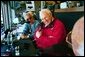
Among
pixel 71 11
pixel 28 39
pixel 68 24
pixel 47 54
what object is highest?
pixel 71 11

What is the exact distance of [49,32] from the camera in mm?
2057

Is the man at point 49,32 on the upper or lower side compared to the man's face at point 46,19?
lower

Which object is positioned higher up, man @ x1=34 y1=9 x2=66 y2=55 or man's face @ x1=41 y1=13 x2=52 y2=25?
man's face @ x1=41 y1=13 x2=52 y2=25

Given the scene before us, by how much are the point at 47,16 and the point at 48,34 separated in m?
0.18

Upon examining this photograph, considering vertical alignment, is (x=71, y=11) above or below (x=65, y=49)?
above

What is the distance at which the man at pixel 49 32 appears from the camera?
204cm

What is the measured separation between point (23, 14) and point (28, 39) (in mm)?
251

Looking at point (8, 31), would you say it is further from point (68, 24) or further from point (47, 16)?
point (68, 24)

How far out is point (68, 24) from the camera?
6.68ft

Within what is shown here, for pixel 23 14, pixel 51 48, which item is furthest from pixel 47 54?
pixel 23 14

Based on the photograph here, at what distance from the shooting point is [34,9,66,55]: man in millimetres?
2045

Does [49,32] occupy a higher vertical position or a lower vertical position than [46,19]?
lower

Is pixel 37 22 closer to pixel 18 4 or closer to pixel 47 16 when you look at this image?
pixel 47 16

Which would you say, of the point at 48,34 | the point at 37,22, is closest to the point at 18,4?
the point at 37,22
